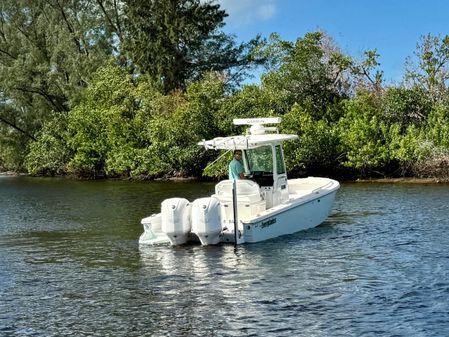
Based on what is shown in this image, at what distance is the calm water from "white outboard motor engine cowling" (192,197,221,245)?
1.58 feet

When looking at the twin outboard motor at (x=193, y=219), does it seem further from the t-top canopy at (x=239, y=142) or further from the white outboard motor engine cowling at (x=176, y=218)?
the t-top canopy at (x=239, y=142)

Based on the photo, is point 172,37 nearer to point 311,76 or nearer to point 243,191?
point 311,76

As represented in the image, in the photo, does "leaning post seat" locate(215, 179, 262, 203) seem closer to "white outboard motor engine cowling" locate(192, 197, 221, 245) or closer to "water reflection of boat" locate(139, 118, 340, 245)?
"water reflection of boat" locate(139, 118, 340, 245)

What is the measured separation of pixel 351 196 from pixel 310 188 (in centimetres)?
957

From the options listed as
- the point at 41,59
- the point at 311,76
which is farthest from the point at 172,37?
the point at 41,59

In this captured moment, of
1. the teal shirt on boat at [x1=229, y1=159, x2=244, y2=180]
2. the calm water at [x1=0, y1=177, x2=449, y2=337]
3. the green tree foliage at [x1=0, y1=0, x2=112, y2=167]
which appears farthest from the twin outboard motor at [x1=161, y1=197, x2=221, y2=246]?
the green tree foliage at [x1=0, y1=0, x2=112, y2=167]

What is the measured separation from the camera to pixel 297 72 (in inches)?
1944

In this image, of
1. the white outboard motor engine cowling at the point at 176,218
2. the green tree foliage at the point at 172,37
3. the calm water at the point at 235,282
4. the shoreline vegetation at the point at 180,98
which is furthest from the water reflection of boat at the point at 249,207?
the green tree foliage at the point at 172,37

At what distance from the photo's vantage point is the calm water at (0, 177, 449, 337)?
38.1ft

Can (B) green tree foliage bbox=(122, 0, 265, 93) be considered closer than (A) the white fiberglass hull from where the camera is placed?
No

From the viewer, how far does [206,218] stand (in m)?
17.9

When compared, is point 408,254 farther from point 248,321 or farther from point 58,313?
point 58,313

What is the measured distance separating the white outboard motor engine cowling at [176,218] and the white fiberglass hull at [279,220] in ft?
1.83

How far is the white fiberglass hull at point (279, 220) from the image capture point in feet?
60.8
